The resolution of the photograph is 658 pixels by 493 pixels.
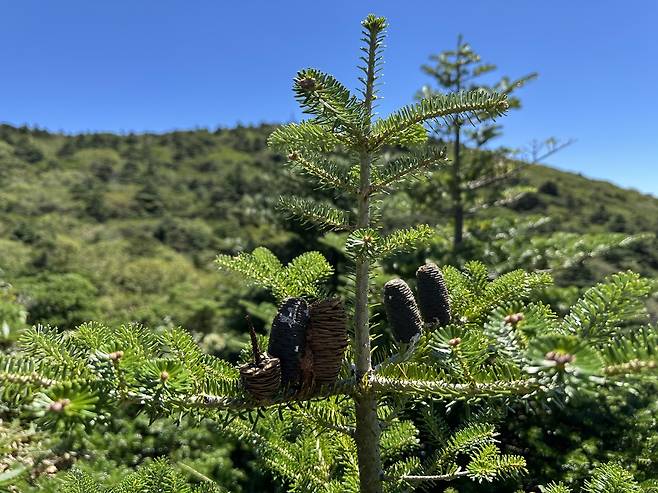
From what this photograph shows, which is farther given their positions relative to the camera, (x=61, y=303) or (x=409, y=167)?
(x=61, y=303)

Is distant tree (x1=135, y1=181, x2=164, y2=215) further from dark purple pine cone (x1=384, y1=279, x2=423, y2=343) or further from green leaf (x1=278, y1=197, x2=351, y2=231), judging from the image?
dark purple pine cone (x1=384, y1=279, x2=423, y2=343)

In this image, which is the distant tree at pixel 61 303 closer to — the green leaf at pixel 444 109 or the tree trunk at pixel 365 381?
the tree trunk at pixel 365 381

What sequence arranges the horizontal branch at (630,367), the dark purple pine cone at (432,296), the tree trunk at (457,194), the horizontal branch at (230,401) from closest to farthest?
the horizontal branch at (630,367)
the horizontal branch at (230,401)
the dark purple pine cone at (432,296)
the tree trunk at (457,194)

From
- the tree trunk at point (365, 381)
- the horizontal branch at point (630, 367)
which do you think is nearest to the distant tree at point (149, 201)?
the tree trunk at point (365, 381)

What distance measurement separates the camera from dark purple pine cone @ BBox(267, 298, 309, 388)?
122cm

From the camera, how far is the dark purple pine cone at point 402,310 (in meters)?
1.42

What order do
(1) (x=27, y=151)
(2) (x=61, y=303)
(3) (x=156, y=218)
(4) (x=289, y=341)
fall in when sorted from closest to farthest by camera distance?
(4) (x=289, y=341) < (2) (x=61, y=303) < (3) (x=156, y=218) < (1) (x=27, y=151)

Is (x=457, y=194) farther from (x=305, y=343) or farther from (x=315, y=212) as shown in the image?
(x=305, y=343)

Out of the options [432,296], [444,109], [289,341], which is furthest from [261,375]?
[444,109]

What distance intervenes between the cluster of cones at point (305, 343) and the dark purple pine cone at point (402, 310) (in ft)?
0.73

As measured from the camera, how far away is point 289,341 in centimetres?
122

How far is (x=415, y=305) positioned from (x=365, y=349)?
21 cm

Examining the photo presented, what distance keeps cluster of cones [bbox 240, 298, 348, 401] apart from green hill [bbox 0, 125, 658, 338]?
112 cm

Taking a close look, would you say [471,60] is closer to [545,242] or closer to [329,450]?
[545,242]
